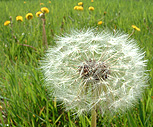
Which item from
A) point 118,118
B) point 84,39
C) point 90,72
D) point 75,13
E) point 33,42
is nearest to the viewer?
point 90,72

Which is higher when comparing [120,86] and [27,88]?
[120,86]

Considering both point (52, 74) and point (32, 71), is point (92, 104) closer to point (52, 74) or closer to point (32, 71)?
point (52, 74)

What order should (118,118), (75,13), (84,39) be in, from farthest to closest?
(75,13)
(118,118)
(84,39)

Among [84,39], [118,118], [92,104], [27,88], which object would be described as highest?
[84,39]

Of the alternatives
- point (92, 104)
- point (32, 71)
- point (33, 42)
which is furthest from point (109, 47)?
point (33, 42)

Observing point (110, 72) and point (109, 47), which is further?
point (109, 47)
